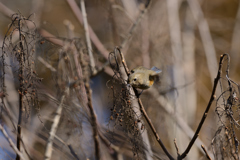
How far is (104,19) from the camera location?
3561 millimetres

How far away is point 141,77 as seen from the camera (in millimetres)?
1982

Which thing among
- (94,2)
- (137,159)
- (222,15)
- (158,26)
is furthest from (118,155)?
(222,15)

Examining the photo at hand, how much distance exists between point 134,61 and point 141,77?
122cm

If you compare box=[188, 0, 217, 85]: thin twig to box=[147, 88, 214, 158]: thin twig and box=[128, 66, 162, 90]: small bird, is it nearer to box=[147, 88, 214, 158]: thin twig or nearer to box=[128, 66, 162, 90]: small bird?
box=[147, 88, 214, 158]: thin twig

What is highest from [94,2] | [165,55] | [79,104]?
[94,2]

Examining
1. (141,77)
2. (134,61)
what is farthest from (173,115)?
(134,61)

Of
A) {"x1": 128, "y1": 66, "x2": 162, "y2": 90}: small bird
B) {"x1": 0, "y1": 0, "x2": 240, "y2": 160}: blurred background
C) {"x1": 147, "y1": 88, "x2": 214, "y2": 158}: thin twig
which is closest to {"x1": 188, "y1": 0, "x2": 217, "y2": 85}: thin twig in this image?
{"x1": 0, "y1": 0, "x2": 240, "y2": 160}: blurred background

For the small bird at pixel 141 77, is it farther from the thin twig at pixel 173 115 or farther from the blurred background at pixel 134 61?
the thin twig at pixel 173 115

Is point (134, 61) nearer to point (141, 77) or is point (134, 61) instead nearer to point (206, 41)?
point (206, 41)

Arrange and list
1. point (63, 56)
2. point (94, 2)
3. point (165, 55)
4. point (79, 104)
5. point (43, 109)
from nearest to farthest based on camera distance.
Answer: point (63, 56)
point (79, 104)
point (43, 109)
point (165, 55)
point (94, 2)

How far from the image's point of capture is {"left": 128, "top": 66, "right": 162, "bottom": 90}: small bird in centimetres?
181

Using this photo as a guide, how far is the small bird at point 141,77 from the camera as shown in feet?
5.95

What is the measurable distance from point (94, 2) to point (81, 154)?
2504 millimetres

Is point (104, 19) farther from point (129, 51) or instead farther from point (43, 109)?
point (43, 109)
